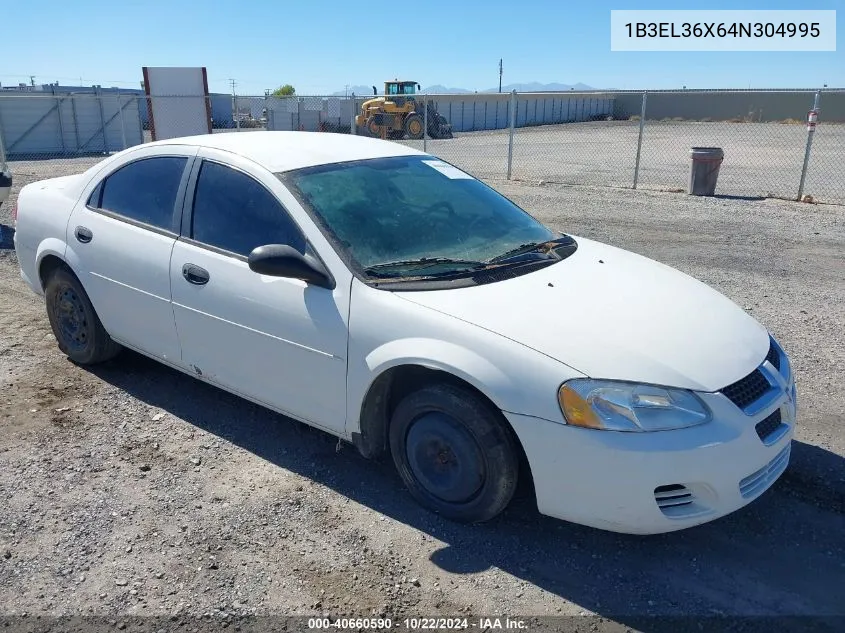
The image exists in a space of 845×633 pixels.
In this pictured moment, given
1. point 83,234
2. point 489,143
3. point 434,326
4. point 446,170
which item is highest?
point 446,170

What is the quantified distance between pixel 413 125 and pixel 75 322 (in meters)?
28.5

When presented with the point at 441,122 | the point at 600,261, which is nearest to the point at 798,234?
the point at 600,261

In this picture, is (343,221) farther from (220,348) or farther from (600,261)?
(600,261)

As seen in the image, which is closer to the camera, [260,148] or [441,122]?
[260,148]

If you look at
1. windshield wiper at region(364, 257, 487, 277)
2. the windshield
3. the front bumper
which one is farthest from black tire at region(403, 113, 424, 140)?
the front bumper

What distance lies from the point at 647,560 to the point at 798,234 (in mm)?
8061

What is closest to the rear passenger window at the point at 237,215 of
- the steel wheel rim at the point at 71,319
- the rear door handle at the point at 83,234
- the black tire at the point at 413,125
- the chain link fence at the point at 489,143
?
the rear door handle at the point at 83,234

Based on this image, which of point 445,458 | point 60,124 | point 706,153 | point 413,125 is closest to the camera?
point 445,458

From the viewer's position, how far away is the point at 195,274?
3.80m

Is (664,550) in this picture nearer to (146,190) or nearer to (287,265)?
(287,265)

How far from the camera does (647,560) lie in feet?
9.86

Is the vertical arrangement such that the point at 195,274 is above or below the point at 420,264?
below

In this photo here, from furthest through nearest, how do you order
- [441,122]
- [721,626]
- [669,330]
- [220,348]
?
[441,122]
[220,348]
[669,330]
[721,626]

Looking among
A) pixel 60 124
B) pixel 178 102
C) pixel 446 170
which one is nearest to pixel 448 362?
pixel 446 170
